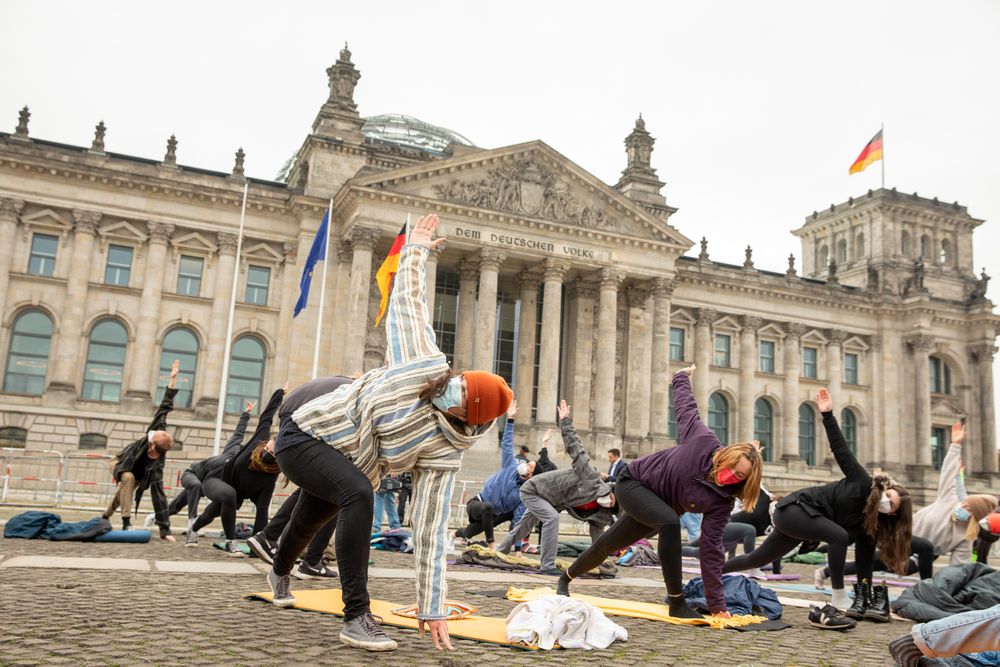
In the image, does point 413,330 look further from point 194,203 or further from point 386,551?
point 194,203

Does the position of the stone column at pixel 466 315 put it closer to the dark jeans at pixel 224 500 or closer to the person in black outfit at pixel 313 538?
the dark jeans at pixel 224 500

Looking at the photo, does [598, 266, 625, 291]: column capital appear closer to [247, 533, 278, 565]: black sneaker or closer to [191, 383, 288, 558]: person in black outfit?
[191, 383, 288, 558]: person in black outfit

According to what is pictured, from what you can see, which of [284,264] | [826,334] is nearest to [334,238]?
[284,264]

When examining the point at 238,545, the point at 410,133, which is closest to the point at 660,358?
the point at 410,133

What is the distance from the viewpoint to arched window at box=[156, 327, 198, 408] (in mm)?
36812

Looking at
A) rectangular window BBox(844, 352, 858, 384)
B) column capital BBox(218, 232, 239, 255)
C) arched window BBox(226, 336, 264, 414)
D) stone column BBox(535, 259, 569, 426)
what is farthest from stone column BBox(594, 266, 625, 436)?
rectangular window BBox(844, 352, 858, 384)

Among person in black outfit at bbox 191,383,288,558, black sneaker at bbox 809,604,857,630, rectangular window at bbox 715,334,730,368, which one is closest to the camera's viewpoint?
black sneaker at bbox 809,604,857,630

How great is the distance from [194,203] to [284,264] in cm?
456

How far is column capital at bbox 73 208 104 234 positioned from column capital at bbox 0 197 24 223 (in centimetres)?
214

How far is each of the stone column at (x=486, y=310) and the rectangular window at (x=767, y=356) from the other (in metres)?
19.6

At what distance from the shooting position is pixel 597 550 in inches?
318

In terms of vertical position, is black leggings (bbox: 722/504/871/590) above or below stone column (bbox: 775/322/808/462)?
below

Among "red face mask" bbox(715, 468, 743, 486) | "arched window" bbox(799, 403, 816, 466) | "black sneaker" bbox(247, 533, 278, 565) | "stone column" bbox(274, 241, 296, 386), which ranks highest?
"stone column" bbox(274, 241, 296, 386)

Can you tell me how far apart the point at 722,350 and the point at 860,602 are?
4071 centimetres
